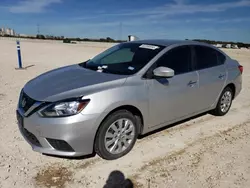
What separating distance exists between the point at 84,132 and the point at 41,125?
0.52 m

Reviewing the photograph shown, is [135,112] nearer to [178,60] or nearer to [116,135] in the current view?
[116,135]

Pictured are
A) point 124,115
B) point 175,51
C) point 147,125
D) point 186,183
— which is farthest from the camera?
point 175,51

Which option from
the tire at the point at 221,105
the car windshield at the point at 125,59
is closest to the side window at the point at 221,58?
the tire at the point at 221,105

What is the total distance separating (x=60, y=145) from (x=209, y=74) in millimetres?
2980

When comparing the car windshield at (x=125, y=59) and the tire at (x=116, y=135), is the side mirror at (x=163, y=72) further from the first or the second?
the tire at (x=116, y=135)

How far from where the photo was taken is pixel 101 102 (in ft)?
9.79

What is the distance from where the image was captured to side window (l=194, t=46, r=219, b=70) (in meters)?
4.38

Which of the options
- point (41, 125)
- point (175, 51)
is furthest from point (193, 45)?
point (41, 125)

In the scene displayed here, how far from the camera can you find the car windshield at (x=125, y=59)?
3.69 metres

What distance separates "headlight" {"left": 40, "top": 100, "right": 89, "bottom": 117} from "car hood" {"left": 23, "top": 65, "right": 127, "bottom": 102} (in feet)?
0.30

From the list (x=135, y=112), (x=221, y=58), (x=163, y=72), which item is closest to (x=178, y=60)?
(x=163, y=72)

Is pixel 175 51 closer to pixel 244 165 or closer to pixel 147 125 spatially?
pixel 147 125

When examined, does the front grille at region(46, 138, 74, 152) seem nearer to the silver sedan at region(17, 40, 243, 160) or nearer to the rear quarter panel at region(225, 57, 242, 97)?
the silver sedan at region(17, 40, 243, 160)

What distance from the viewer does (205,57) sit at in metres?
4.54
